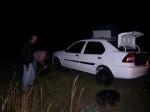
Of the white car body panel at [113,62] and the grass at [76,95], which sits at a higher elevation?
the white car body panel at [113,62]

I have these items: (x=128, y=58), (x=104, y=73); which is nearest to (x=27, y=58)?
(x=104, y=73)

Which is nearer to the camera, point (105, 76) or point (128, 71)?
point (128, 71)

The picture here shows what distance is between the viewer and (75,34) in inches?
1264

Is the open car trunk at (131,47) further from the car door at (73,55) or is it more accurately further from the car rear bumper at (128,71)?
the car door at (73,55)

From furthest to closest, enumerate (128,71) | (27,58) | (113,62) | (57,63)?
(57,63), (113,62), (128,71), (27,58)

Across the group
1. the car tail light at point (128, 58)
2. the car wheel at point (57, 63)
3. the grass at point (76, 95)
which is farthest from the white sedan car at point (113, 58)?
the car wheel at point (57, 63)

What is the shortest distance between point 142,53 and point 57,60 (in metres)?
4.12

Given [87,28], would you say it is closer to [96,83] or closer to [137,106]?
[96,83]

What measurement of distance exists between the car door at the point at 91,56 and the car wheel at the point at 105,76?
0.33m

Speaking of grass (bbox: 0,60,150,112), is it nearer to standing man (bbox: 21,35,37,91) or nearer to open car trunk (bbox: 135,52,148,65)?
standing man (bbox: 21,35,37,91)

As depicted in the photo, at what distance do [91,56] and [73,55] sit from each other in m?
1.18

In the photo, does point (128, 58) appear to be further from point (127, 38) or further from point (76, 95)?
point (76, 95)

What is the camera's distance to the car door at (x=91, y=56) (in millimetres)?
8995

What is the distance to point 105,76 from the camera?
877 centimetres
